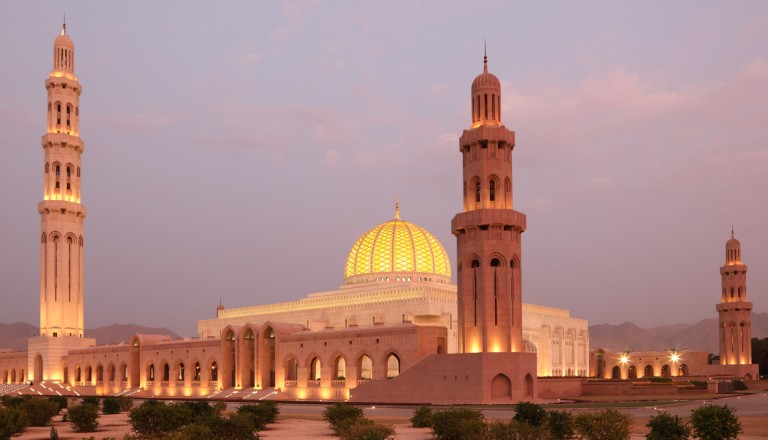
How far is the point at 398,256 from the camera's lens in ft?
195

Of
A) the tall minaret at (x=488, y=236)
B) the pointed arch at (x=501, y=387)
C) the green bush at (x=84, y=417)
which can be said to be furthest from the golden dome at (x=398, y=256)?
the green bush at (x=84, y=417)

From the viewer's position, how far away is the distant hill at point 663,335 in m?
139

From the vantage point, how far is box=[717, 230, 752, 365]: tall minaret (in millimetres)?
65312

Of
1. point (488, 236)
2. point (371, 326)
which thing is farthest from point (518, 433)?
point (371, 326)

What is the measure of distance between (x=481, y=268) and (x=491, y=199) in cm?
333

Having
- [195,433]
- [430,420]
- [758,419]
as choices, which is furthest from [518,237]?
[195,433]

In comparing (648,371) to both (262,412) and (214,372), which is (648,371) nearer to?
(214,372)

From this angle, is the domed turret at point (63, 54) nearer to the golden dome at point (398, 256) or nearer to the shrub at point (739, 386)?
the golden dome at point (398, 256)

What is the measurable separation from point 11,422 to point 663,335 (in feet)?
470

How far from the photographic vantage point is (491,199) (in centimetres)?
3772

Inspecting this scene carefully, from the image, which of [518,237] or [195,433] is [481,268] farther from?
[195,433]

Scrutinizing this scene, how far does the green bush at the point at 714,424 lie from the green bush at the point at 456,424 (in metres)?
4.00

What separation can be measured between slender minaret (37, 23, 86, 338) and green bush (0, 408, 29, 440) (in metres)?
43.6

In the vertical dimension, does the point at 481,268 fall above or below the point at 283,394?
above
